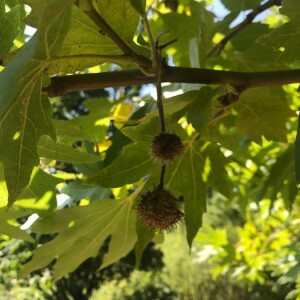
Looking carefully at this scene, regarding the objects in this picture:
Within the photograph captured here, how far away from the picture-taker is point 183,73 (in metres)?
0.79

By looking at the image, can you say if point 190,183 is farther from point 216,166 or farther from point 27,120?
point 27,120

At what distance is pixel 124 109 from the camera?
140 centimetres

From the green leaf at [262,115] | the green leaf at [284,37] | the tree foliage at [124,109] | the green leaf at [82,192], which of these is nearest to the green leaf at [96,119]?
the tree foliage at [124,109]

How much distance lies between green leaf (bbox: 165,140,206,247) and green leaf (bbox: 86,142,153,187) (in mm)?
72

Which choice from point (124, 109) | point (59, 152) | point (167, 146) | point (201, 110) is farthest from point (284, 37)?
point (124, 109)

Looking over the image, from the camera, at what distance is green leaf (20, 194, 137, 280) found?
3.69 ft

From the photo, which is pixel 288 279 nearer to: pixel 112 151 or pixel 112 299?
pixel 112 151

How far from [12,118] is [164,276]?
9.43 meters

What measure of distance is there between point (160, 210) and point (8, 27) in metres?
0.35

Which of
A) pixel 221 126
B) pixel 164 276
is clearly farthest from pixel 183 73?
pixel 164 276

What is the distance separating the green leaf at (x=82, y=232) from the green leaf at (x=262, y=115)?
11.7 inches

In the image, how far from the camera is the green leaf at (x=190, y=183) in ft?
3.50

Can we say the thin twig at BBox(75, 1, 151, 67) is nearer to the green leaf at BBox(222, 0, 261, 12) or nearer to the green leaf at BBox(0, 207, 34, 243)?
the green leaf at BBox(0, 207, 34, 243)

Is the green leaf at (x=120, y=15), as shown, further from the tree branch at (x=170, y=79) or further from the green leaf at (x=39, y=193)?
the green leaf at (x=39, y=193)
